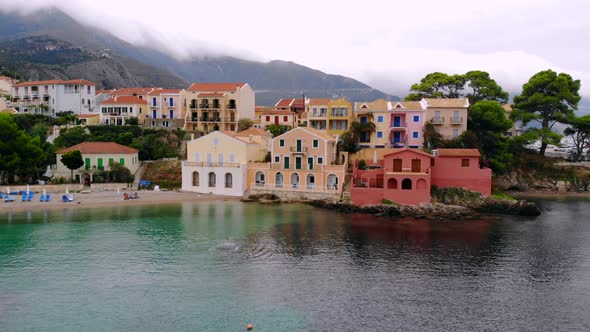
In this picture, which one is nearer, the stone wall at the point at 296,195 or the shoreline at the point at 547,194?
the stone wall at the point at 296,195

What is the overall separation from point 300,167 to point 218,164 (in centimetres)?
719

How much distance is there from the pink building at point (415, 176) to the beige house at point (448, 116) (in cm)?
759

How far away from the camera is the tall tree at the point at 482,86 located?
52.7 metres

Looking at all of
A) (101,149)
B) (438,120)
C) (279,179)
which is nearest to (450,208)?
(438,120)

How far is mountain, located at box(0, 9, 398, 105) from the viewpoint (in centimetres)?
10038

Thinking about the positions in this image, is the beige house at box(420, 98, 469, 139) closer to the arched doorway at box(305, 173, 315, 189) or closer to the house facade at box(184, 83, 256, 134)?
the arched doorway at box(305, 173, 315, 189)

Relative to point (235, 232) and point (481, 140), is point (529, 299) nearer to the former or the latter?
point (235, 232)

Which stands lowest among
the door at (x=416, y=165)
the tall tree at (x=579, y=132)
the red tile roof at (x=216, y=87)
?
the door at (x=416, y=165)

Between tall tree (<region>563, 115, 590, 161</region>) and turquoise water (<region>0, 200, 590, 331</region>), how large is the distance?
22.2 meters

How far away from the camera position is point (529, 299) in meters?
18.9

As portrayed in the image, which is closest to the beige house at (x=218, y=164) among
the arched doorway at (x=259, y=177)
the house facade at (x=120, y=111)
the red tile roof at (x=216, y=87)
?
the arched doorway at (x=259, y=177)

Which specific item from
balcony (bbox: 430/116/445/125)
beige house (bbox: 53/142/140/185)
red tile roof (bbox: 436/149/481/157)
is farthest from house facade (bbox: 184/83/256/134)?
red tile roof (bbox: 436/149/481/157)

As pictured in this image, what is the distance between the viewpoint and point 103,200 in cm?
3750

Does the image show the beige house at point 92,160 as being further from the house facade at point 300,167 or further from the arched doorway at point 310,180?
the arched doorway at point 310,180
